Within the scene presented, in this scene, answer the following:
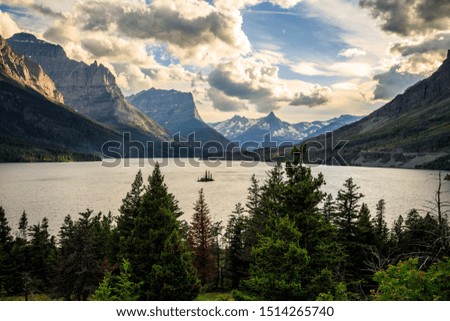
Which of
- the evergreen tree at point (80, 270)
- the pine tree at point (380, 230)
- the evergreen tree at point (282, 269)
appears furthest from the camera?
the evergreen tree at point (80, 270)

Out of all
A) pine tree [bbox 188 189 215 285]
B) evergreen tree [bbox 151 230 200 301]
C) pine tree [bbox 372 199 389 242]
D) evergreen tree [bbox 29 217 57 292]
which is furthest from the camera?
evergreen tree [bbox 29 217 57 292]

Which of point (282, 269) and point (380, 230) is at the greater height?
point (282, 269)

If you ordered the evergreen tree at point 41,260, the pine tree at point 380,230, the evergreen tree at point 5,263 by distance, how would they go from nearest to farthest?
the pine tree at point 380,230 < the evergreen tree at point 5,263 < the evergreen tree at point 41,260

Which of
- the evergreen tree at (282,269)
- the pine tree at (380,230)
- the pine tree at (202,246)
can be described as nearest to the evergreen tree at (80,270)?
the pine tree at (202,246)

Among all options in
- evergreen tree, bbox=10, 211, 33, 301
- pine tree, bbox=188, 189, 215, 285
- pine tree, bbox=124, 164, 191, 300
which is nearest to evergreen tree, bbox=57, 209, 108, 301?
evergreen tree, bbox=10, 211, 33, 301

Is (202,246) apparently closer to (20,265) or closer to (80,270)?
(80,270)

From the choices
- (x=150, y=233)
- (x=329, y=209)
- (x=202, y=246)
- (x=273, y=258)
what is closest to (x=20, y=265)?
(x=202, y=246)

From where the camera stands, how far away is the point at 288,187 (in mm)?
21859

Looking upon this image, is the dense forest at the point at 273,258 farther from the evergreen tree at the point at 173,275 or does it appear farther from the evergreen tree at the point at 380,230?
the evergreen tree at the point at 380,230

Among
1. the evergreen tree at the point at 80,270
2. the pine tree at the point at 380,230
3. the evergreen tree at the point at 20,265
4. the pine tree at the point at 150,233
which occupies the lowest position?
the evergreen tree at the point at 20,265

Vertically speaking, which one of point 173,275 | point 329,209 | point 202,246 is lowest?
point 202,246

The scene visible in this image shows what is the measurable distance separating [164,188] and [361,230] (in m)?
20.0

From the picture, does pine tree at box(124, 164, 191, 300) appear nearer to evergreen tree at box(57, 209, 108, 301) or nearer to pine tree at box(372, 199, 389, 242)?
evergreen tree at box(57, 209, 108, 301)
